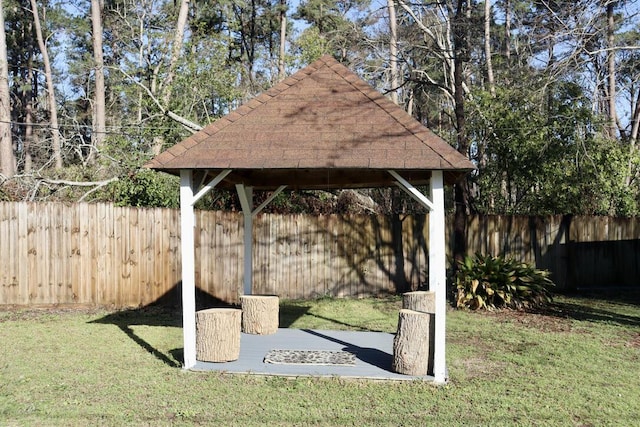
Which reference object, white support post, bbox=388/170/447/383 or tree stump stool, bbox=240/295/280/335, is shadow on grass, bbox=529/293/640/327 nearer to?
white support post, bbox=388/170/447/383

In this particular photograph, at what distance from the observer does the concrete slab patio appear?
20.9ft

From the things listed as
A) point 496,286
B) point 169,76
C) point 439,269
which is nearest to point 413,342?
point 439,269

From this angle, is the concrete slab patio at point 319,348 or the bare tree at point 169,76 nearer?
the concrete slab patio at point 319,348

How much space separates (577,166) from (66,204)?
11291mm

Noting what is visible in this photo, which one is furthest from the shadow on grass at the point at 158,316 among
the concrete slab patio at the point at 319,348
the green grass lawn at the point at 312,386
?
the concrete slab patio at the point at 319,348

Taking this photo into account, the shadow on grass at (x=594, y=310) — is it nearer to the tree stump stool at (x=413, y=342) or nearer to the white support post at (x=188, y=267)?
the tree stump stool at (x=413, y=342)

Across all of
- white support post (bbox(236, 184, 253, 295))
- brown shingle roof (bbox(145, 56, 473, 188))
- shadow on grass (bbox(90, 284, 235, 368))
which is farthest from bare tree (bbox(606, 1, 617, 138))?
shadow on grass (bbox(90, 284, 235, 368))

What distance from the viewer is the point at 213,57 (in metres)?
16.7

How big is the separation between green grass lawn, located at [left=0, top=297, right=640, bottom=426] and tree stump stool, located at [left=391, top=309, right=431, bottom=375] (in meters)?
0.25

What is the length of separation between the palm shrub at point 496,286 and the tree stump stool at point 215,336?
18.4ft

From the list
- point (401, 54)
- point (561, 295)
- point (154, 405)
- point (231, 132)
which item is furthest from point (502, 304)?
point (401, 54)

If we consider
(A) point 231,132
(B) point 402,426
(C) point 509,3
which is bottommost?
(B) point 402,426

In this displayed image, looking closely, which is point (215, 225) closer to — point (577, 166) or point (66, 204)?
point (66, 204)

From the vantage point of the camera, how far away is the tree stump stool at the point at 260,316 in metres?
8.50
